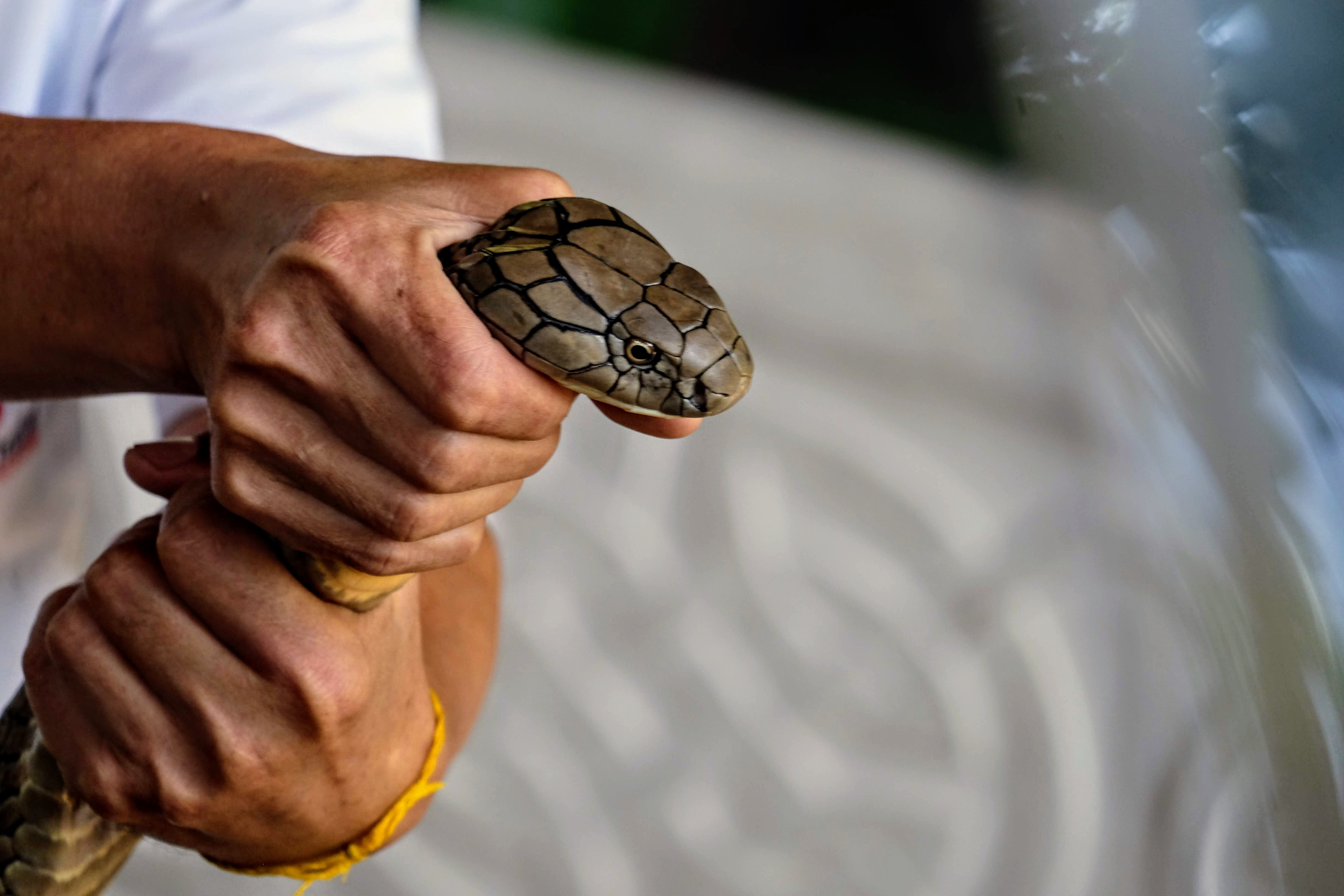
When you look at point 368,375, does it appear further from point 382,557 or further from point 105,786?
point 105,786

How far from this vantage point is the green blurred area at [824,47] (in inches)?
58.5

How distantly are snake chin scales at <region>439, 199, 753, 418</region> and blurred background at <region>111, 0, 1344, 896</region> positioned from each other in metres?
1.13

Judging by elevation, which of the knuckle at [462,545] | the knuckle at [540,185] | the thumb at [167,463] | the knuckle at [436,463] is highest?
the knuckle at [540,185]

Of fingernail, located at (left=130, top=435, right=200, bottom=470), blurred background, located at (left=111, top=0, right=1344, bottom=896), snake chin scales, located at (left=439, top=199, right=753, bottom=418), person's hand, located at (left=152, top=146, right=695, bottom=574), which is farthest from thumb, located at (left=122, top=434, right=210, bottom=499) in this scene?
blurred background, located at (left=111, top=0, right=1344, bottom=896)

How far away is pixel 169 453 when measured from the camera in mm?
602

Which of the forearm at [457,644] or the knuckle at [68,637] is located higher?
the knuckle at [68,637]

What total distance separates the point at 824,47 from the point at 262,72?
1027 mm

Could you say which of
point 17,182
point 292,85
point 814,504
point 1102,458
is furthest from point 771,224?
point 17,182

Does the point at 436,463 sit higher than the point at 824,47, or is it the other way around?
the point at 824,47

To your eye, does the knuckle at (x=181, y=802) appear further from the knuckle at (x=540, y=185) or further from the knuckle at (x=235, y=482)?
the knuckle at (x=540, y=185)

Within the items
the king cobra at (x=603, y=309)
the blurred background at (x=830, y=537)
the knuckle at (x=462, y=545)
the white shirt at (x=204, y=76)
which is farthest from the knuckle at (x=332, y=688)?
the blurred background at (x=830, y=537)

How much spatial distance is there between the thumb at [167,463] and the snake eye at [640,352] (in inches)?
11.0

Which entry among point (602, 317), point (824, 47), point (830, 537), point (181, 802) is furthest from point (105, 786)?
point (824, 47)

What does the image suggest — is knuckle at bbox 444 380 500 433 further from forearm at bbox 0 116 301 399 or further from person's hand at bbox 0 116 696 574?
forearm at bbox 0 116 301 399
